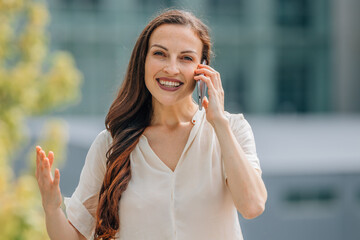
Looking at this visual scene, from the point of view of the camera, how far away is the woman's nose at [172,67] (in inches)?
90.0

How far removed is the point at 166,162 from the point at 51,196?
45 centimetres

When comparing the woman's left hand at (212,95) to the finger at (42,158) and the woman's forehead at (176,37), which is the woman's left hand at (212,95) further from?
the finger at (42,158)

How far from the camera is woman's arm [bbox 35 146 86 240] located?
7.47 feet

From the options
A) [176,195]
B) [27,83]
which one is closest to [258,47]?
[27,83]

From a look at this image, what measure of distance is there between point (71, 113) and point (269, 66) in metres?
8.02

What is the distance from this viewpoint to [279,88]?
81.3 ft

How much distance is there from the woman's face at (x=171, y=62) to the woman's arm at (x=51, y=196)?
0.48 meters

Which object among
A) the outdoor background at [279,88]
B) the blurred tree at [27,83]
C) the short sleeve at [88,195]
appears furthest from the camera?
the outdoor background at [279,88]

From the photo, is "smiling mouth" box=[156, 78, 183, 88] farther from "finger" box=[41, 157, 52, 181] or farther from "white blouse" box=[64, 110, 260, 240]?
"finger" box=[41, 157, 52, 181]

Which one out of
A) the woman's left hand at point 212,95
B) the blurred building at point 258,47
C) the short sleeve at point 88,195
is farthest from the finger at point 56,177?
the blurred building at point 258,47

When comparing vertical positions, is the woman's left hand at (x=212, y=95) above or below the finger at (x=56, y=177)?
above

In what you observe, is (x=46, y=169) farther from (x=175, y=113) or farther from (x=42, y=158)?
(x=175, y=113)

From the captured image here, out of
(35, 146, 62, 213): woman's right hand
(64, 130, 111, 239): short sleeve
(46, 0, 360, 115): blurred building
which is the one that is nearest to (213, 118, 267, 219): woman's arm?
(64, 130, 111, 239): short sleeve

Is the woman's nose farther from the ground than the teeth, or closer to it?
farther from the ground
